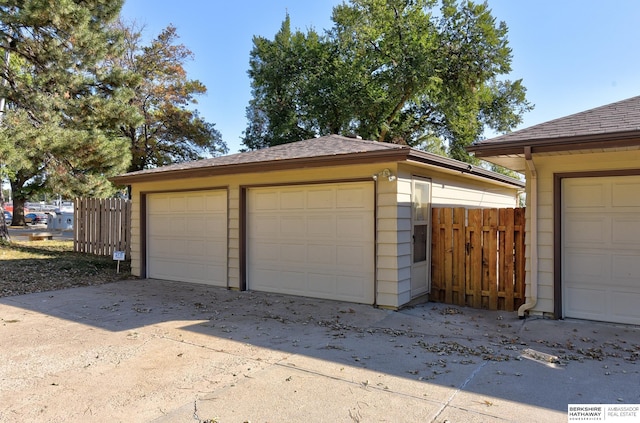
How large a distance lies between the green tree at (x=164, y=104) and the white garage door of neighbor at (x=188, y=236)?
1399 centimetres

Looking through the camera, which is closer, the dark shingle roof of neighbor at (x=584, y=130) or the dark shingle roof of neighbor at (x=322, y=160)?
the dark shingle roof of neighbor at (x=584, y=130)

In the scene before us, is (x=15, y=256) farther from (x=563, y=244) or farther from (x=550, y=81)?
(x=550, y=81)

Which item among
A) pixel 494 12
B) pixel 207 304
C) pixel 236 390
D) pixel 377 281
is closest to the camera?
pixel 236 390

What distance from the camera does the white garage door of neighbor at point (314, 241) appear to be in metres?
6.88

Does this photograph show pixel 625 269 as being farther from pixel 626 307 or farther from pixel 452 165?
pixel 452 165

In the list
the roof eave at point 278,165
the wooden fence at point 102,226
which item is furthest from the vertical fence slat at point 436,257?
the wooden fence at point 102,226

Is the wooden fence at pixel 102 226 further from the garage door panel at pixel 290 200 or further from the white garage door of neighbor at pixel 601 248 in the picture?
the white garage door of neighbor at pixel 601 248

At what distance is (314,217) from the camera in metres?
7.38

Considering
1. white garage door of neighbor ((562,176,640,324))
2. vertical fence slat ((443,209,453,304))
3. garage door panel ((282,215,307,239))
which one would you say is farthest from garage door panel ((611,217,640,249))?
garage door panel ((282,215,307,239))

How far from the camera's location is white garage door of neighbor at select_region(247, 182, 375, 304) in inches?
271

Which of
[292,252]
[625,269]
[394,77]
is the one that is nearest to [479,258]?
[625,269]

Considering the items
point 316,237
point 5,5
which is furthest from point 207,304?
point 5,5

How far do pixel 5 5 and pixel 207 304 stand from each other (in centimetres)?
1248

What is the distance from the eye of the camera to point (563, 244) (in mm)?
5895
